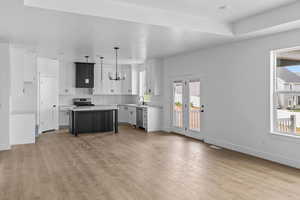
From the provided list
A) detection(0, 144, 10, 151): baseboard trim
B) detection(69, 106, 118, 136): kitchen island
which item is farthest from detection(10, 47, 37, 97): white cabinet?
detection(69, 106, 118, 136): kitchen island

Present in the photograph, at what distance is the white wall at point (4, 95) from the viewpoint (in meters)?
5.61

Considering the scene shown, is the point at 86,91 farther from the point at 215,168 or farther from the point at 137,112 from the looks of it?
the point at 215,168

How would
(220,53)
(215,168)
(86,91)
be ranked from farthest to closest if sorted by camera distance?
(86,91) → (220,53) → (215,168)

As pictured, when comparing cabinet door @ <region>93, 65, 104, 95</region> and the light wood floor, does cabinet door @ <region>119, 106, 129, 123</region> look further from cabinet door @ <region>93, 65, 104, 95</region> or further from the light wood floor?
the light wood floor

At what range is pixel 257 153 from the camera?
508cm

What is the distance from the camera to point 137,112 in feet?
30.7

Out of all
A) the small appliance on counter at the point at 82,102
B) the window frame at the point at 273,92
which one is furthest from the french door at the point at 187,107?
the small appliance on counter at the point at 82,102

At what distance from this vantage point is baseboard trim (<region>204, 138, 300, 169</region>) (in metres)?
4.43

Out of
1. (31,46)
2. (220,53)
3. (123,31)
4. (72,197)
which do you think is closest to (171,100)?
(220,53)

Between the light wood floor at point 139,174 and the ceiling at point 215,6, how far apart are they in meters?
2.99

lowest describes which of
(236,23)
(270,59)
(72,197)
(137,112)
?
(72,197)

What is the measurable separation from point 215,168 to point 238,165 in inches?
21.3

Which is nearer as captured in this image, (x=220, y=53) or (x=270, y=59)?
(x=270, y=59)

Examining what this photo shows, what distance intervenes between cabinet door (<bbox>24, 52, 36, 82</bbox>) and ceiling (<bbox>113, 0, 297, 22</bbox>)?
4511 millimetres
